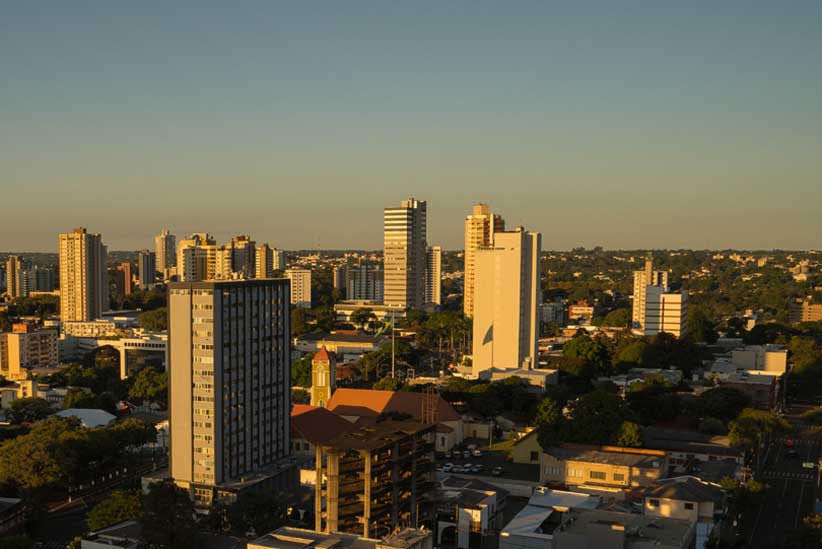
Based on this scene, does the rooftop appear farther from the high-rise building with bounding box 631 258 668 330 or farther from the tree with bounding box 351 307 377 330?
the tree with bounding box 351 307 377 330

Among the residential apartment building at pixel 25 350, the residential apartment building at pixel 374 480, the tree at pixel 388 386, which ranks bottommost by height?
the residential apartment building at pixel 25 350

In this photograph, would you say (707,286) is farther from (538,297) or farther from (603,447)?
(603,447)

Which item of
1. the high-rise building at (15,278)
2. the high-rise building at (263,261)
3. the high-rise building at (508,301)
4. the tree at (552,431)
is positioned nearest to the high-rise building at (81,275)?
the high-rise building at (263,261)

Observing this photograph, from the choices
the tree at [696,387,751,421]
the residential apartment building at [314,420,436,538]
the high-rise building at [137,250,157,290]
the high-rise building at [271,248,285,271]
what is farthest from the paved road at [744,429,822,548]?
the high-rise building at [137,250,157,290]

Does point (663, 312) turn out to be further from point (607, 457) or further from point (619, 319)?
point (607, 457)

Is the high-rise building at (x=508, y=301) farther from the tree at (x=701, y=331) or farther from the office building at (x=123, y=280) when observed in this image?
the office building at (x=123, y=280)

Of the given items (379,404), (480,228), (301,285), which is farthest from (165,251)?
(379,404)
